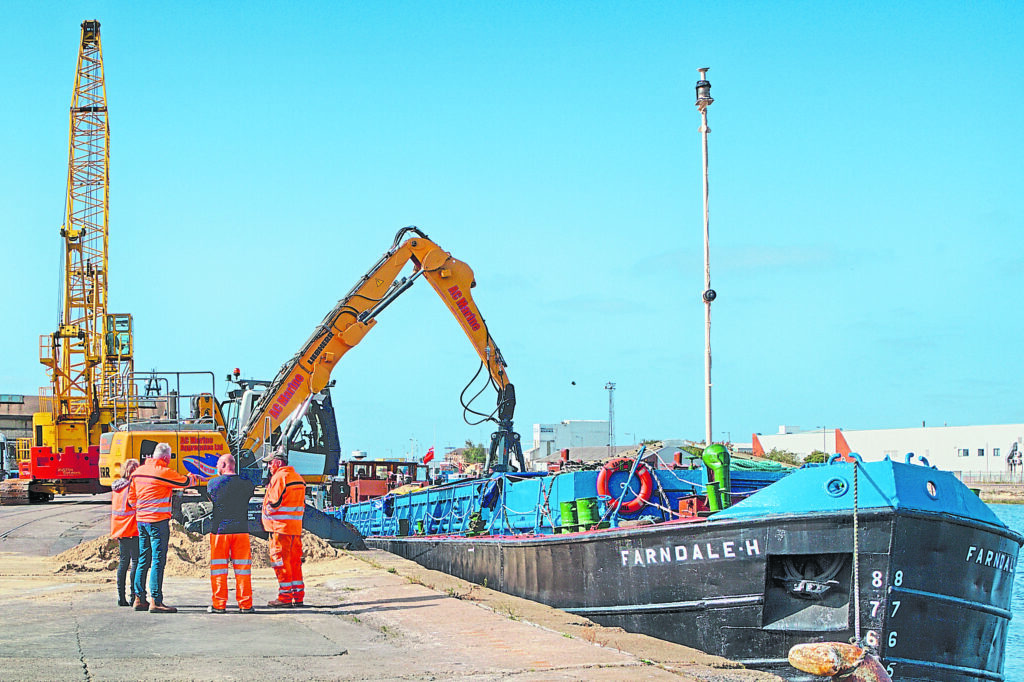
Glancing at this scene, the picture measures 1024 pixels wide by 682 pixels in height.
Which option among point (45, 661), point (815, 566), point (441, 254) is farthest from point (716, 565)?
point (441, 254)

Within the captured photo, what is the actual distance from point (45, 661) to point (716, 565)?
5986 millimetres

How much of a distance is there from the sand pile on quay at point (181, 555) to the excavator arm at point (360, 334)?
317 centimetres

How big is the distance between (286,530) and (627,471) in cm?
417

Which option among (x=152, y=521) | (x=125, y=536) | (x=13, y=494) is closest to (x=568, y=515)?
(x=152, y=521)

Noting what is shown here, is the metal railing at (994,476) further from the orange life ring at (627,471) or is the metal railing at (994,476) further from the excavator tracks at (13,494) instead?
the orange life ring at (627,471)

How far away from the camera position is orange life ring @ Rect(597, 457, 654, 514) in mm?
11641

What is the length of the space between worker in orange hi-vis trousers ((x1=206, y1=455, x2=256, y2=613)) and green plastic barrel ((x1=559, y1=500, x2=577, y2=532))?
3.96m

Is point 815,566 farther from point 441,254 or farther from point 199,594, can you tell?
point 441,254

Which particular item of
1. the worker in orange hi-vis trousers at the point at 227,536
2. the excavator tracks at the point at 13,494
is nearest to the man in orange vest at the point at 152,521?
the worker in orange hi-vis trousers at the point at 227,536

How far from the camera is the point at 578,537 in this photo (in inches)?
454

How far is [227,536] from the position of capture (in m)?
10.3

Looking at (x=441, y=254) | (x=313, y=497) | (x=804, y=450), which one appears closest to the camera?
(x=441, y=254)

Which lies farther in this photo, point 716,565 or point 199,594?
point 199,594

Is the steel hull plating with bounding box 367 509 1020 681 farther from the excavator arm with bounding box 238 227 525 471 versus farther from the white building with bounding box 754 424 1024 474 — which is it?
the white building with bounding box 754 424 1024 474
